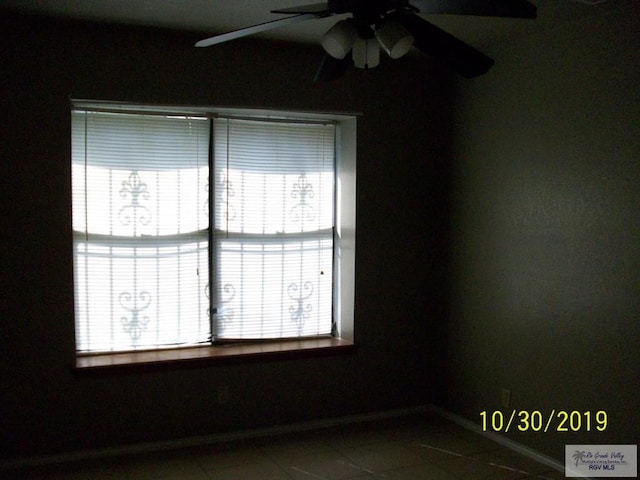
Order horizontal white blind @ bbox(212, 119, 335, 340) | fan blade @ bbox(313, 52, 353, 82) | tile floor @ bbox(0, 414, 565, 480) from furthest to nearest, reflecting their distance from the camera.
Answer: horizontal white blind @ bbox(212, 119, 335, 340), tile floor @ bbox(0, 414, 565, 480), fan blade @ bbox(313, 52, 353, 82)

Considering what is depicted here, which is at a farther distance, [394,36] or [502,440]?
[502,440]

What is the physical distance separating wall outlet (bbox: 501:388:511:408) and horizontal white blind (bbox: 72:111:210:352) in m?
1.90

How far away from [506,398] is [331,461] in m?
1.13

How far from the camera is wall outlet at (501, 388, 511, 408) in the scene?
3750 millimetres

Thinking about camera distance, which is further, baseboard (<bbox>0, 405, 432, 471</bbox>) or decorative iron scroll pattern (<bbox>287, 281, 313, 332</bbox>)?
decorative iron scroll pattern (<bbox>287, 281, 313, 332</bbox>)

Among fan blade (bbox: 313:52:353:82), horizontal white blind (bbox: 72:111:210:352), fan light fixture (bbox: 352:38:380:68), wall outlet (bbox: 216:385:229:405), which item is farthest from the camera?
→ wall outlet (bbox: 216:385:229:405)

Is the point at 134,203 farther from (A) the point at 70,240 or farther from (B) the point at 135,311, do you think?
(B) the point at 135,311

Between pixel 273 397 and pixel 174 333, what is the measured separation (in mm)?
754

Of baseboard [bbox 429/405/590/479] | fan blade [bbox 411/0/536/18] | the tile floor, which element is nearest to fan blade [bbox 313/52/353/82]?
fan blade [bbox 411/0/536/18]

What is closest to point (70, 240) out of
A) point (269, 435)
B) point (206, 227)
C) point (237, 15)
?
point (206, 227)

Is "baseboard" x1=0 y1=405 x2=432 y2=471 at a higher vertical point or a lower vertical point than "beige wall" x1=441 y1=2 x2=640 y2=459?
lower

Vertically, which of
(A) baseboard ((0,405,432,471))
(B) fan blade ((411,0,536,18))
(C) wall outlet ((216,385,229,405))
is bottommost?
(A) baseboard ((0,405,432,471))

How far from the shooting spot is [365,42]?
2.03m

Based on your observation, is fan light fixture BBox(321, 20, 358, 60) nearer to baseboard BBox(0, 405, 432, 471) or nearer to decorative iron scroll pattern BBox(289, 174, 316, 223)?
decorative iron scroll pattern BBox(289, 174, 316, 223)
